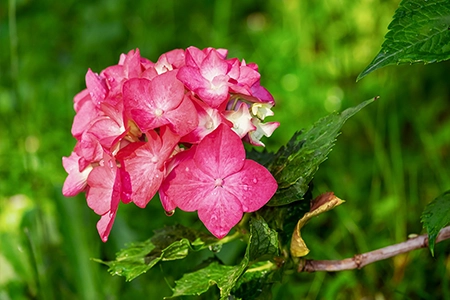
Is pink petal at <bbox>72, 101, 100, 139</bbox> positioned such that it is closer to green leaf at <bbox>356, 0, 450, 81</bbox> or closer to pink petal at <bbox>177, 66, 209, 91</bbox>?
pink petal at <bbox>177, 66, 209, 91</bbox>

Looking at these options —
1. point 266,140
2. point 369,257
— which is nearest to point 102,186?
point 369,257

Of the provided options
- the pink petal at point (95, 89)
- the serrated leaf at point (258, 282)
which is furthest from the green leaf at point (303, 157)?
the pink petal at point (95, 89)

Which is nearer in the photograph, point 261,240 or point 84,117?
point 261,240

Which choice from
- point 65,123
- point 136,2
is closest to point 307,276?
point 65,123

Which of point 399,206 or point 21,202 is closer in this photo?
point 399,206

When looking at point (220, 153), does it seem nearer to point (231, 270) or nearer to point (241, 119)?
point (241, 119)

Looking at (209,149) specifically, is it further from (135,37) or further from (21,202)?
(135,37)

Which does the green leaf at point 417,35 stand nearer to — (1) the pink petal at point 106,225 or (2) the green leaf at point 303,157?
(2) the green leaf at point 303,157
